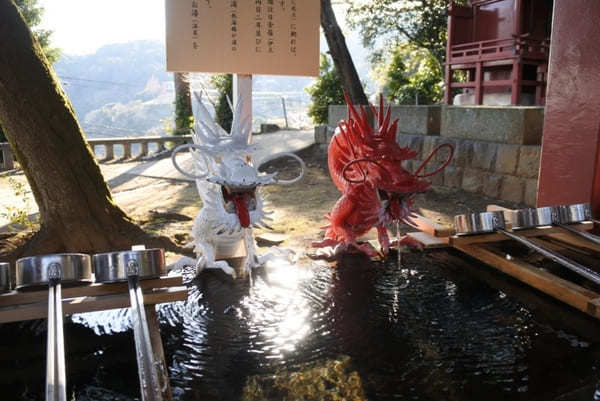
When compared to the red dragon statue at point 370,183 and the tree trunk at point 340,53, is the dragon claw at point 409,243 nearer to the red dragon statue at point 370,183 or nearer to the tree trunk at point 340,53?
the red dragon statue at point 370,183

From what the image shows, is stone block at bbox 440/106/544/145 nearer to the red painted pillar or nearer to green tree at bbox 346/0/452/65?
the red painted pillar

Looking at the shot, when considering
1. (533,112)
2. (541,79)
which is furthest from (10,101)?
(541,79)

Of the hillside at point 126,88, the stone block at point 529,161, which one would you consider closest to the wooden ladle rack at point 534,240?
the stone block at point 529,161

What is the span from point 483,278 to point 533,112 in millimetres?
3748

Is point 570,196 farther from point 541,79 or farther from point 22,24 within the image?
point 541,79

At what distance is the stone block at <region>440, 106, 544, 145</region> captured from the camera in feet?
19.5

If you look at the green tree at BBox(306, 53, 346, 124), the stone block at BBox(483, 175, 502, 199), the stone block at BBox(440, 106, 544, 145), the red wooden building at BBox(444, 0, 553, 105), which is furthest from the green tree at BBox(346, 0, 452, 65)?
the stone block at BBox(483, 175, 502, 199)

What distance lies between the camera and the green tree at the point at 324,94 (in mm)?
13469

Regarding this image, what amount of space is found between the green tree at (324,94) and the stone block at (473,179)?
6854 mm

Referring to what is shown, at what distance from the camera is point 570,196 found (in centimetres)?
380

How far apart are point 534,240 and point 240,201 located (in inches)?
83.1

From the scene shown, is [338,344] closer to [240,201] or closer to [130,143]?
[240,201]

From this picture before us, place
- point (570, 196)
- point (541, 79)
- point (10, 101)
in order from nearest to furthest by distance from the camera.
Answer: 1. point (10, 101)
2. point (570, 196)
3. point (541, 79)

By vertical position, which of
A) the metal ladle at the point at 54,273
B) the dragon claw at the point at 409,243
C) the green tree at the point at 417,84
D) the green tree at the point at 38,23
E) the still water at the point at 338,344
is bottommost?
the still water at the point at 338,344
